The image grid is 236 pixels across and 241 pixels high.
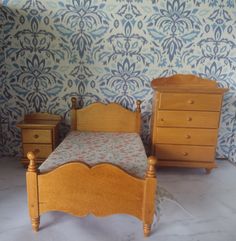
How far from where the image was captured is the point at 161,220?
1.95 m

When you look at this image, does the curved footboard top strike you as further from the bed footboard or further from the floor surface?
the floor surface

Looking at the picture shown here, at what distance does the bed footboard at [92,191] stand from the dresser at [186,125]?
3.46 feet

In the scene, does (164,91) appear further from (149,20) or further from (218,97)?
(149,20)

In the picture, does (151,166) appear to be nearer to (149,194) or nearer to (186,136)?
(149,194)

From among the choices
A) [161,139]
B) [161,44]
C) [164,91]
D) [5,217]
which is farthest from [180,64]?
[5,217]

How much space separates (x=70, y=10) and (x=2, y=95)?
123 cm

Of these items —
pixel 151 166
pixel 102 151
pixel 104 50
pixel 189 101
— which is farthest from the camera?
pixel 104 50

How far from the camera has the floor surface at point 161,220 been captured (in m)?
1.75

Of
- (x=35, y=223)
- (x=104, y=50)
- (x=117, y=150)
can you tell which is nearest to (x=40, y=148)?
(x=117, y=150)

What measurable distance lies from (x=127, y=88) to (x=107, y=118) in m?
0.43

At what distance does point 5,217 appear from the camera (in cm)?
192

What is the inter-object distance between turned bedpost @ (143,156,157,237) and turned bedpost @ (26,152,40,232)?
0.73m

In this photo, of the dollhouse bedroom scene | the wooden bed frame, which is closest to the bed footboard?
the wooden bed frame

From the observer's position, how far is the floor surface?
1748mm
